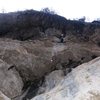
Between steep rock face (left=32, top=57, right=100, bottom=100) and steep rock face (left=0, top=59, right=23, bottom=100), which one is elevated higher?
steep rock face (left=32, top=57, right=100, bottom=100)

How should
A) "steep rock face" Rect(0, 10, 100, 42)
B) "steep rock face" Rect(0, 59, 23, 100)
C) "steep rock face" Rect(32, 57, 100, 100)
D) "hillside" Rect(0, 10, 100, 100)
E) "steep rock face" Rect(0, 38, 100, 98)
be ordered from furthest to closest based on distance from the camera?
"steep rock face" Rect(0, 10, 100, 42) < "steep rock face" Rect(0, 38, 100, 98) < "steep rock face" Rect(0, 59, 23, 100) < "hillside" Rect(0, 10, 100, 100) < "steep rock face" Rect(32, 57, 100, 100)

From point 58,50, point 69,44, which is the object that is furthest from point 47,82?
point 69,44

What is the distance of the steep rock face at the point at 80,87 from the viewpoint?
20.7ft

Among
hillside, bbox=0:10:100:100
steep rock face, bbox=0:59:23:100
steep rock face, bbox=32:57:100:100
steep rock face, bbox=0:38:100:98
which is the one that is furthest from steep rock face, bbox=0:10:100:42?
steep rock face, bbox=32:57:100:100

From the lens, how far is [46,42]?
10086 mm

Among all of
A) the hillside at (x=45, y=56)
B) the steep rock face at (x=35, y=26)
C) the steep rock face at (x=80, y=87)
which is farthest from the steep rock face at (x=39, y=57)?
the steep rock face at (x=80, y=87)

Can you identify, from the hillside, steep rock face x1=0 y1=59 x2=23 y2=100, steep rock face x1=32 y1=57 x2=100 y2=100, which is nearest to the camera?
steep rock face x1=32 y1=57 x2=100 y2=100

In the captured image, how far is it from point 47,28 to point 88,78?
15.5 ft

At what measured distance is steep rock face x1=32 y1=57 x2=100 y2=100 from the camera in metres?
6.29

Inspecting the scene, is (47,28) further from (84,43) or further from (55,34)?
(84,43)

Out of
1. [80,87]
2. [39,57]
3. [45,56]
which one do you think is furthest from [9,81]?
[80,87]

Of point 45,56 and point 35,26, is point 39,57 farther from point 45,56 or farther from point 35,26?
point 35,26

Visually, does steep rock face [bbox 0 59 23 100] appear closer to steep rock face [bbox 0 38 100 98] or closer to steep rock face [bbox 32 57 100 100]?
steep rock face [bbox 0 38 100 98]

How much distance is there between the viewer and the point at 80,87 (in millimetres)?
6574
